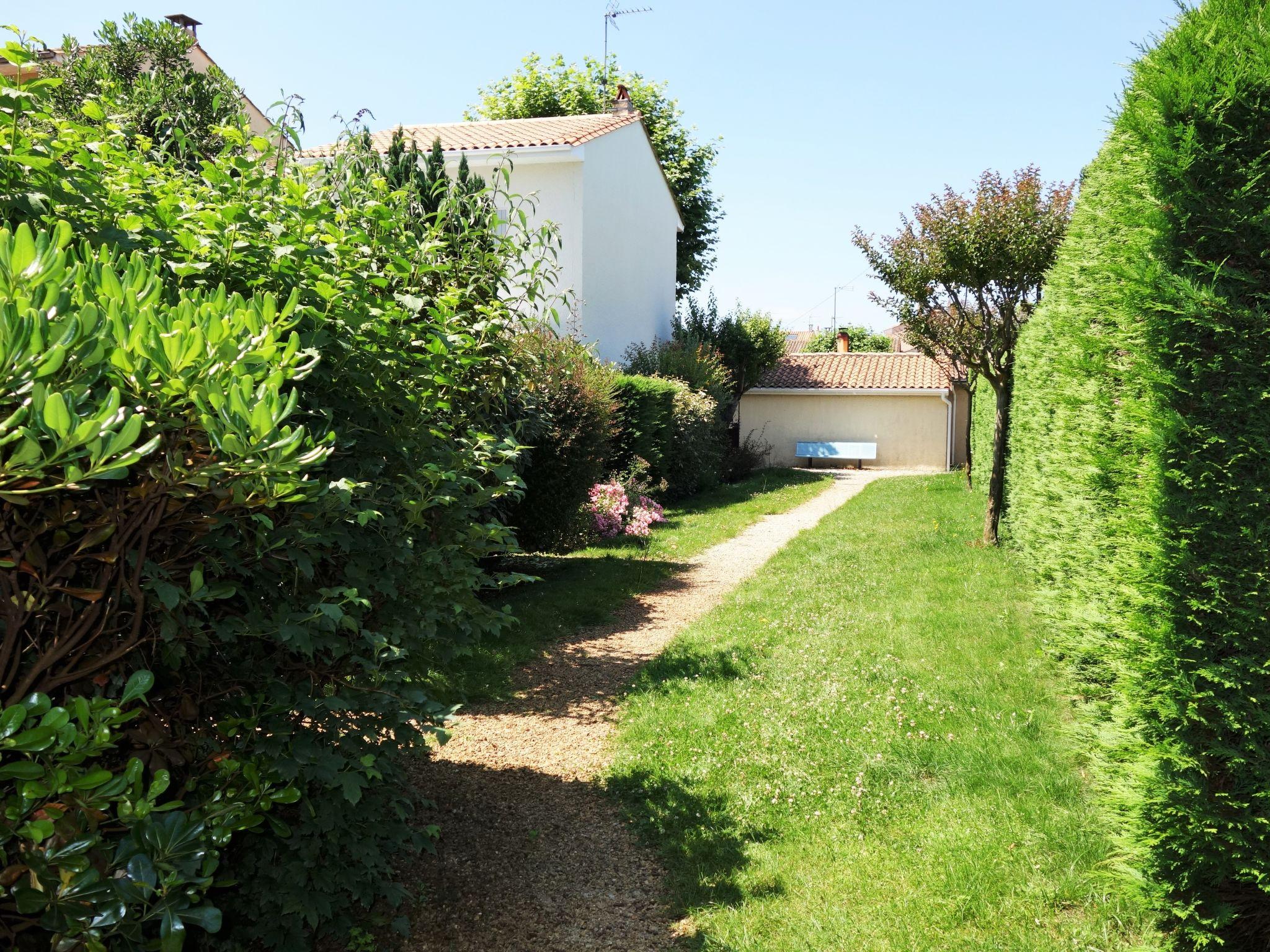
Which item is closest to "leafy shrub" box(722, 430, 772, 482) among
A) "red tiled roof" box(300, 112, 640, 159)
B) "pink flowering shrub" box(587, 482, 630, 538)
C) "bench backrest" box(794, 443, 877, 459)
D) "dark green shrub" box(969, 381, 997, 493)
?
"bench backrest" box(794, 443, 877, 459)

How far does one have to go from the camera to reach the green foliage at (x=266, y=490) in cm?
198

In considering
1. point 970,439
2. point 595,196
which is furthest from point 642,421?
point 970,439

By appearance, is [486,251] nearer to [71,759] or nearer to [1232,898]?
[71,759]

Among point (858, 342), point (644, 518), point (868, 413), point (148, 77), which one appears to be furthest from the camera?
point (858, 342)

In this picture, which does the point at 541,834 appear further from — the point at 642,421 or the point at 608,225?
the point at 608,225

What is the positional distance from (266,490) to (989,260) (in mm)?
10436

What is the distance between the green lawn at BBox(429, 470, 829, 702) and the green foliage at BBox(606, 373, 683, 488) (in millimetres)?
1264

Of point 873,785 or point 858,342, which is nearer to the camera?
point 873,785

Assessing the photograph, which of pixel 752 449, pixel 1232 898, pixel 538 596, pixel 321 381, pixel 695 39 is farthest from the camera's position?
pixel 752 449

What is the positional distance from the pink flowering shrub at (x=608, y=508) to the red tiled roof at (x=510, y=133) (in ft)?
23.3

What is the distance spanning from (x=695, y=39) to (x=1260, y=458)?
39.5 ft

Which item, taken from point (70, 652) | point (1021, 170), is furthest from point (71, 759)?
point (1021, 170)

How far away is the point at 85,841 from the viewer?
1873mm

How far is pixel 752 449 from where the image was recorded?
2681 centimetres
